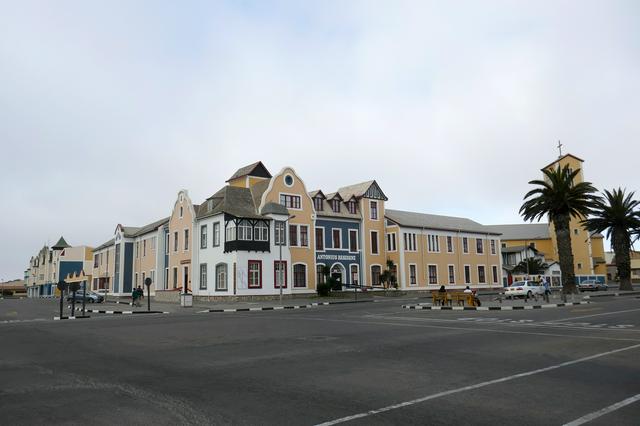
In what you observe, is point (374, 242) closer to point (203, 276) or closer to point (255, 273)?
point (255, 273)

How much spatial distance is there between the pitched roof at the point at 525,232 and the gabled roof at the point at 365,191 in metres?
44.4

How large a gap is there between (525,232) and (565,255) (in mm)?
56113

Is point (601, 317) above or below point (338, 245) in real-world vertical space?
below

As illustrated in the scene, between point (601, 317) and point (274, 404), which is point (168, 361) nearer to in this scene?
point (274, 404)

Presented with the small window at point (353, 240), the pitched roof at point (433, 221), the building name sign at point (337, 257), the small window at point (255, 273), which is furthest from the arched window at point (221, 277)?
the pitched roof at point (433, 221)

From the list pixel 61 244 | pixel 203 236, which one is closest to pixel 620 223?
pixel 203 236

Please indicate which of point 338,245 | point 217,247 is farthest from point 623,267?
point 217,247

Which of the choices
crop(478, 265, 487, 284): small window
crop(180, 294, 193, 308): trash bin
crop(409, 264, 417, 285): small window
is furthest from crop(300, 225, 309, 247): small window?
crop(478, 265, 487, 284): small window

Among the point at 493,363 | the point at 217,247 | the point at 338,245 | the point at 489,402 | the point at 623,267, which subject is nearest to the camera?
the point at 489,402

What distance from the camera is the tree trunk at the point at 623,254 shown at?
54.1m

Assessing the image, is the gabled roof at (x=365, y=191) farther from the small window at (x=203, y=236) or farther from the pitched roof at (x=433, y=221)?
the small window at (x=203, y=236)

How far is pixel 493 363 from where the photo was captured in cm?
991

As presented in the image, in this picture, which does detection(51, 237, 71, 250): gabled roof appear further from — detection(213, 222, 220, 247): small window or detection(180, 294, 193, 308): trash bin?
detection(180, 294, 193, 308): trash bin

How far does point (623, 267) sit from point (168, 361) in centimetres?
5778
